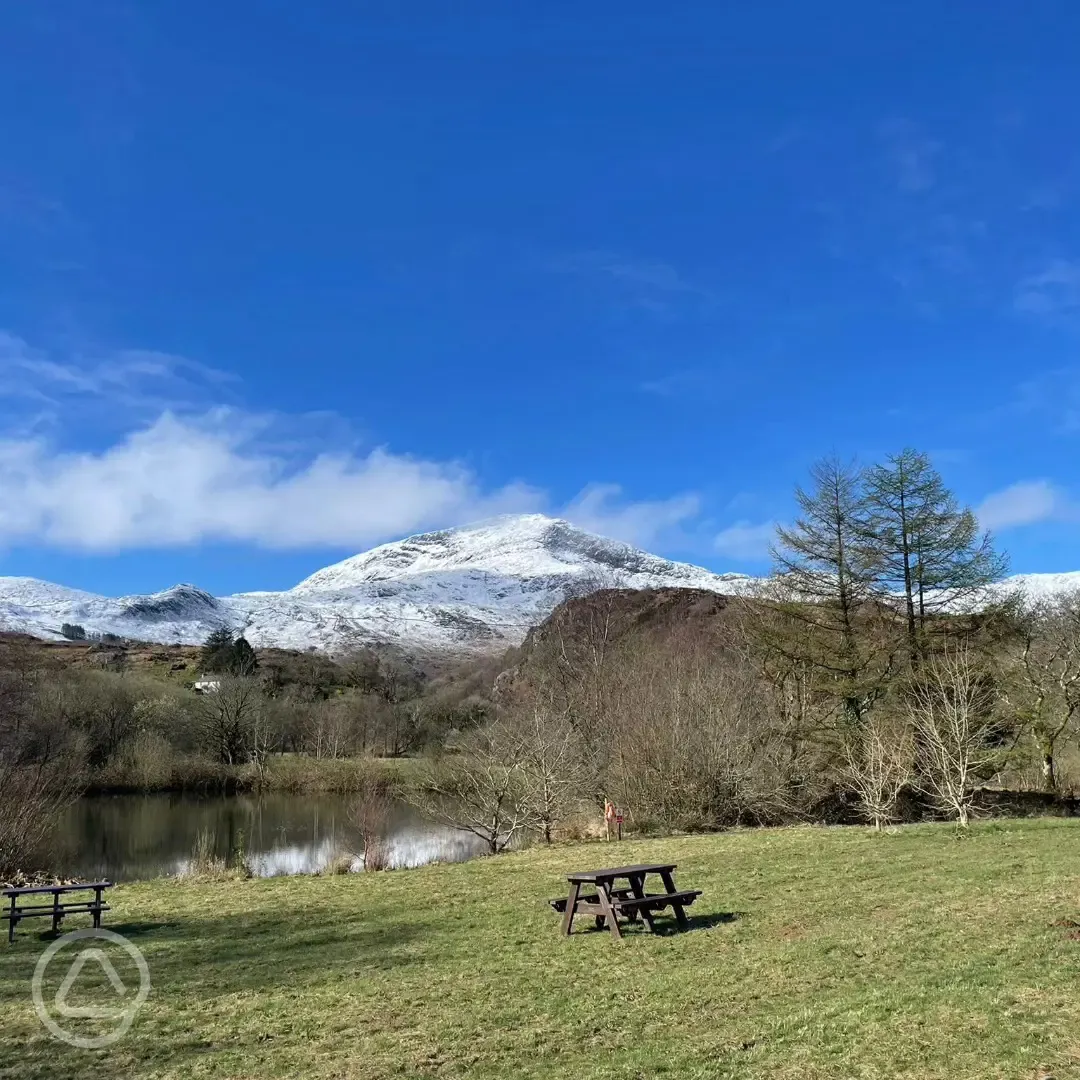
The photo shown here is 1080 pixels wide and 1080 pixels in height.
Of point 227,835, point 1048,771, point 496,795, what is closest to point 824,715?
point 1048,771

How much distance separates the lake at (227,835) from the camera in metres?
29.2

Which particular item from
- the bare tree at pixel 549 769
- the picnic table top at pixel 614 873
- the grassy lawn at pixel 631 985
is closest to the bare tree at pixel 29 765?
the grassy lawn at pixel 631 985

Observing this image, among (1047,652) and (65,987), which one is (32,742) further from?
(1047,652)

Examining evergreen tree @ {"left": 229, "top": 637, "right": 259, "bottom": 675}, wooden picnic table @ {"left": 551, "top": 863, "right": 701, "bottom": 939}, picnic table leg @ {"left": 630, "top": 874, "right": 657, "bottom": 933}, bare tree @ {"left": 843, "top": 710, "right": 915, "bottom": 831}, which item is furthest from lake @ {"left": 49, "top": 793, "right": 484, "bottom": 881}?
evergreen tree @ {"left": 229, "top": 637, "right": 259, "bottom": 675}

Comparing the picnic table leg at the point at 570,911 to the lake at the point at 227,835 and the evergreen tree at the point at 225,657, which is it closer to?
the lake at the point at 227,835

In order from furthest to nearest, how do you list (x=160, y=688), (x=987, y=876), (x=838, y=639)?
(x=160, y=688)
(x=838, y=639)
(x=987, y=876)

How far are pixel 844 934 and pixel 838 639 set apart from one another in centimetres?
1901

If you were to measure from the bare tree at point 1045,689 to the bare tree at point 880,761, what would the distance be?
14.0 ft

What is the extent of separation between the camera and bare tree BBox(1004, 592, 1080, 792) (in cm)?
2772

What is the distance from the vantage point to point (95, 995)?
9.10 meters

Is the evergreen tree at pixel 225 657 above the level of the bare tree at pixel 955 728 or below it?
above

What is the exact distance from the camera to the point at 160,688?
233 feet

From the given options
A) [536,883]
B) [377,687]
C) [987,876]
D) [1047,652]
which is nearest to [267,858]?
[536,883]

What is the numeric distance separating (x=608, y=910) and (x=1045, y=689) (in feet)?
88.0
